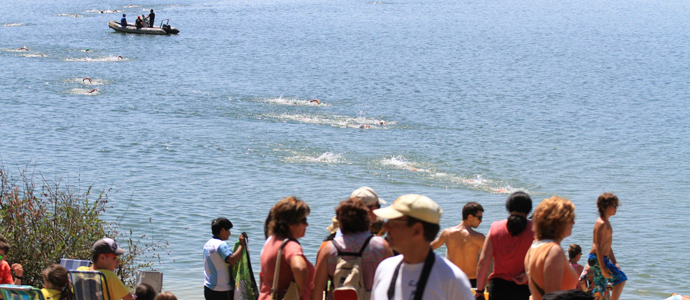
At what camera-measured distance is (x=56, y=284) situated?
18.9 feet

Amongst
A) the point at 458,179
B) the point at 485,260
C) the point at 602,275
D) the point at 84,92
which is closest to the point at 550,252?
the point at 485,260

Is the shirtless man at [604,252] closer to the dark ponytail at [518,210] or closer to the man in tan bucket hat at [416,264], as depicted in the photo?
the dark ponytail at [518,210]

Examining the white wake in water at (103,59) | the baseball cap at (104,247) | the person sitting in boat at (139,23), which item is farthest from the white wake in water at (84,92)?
the baseball cap at (104,247)

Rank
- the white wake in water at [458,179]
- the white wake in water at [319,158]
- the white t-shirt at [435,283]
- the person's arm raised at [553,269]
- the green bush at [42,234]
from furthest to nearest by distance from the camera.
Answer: the white wake in water at [319,158] < the white wake in water at [458,179] < the green bush at [42,234] < the person's arm raised at [553,269] < the white t-shirt at [435,283]

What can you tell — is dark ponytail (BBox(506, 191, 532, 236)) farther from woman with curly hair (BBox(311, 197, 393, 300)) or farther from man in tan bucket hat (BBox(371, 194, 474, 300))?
man in tan bucket hat (BBox(371, 194, 474, 300))

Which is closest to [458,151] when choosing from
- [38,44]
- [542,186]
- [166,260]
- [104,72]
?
[542,186]

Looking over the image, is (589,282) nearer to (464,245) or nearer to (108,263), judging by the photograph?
(464,245)

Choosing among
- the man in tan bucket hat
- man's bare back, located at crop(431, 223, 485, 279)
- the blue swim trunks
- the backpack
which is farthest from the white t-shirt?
the blue swim trunks

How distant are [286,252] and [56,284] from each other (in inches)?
83.9

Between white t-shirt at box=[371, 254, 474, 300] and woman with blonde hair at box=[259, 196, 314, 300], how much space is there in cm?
123

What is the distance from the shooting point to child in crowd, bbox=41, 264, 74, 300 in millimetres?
5750

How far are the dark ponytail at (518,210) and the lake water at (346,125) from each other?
21.1 ft

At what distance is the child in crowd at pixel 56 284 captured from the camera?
575 cm

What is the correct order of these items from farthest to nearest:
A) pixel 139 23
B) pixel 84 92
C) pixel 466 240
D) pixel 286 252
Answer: pixel 139 23, pixel 84 92, pixel 466 240, pixel 286 252
